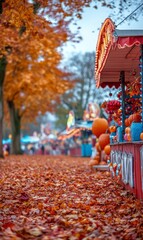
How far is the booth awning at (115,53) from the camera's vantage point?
9523 mm

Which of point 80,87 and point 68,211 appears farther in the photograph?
point 80,87

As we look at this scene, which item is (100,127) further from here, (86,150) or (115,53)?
(86,150)

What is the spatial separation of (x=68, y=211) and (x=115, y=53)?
14.5 ft

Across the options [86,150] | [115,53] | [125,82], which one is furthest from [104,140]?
[86,150]

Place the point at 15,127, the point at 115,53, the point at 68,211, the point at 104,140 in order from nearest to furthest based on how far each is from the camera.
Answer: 1. the point at 68,211
2. the point at 115,53
3. the point at 104,140
4. the point at 15,127

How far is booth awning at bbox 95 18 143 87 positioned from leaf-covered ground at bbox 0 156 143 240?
3066 millimetres

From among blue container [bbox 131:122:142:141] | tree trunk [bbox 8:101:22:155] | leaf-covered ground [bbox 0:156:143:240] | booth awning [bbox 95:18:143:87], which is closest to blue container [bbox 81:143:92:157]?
tree trunk [bbox 8:101:22:155]

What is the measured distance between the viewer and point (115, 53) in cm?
1205

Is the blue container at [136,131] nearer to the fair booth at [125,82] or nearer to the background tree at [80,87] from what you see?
the fair booth at [125,82]

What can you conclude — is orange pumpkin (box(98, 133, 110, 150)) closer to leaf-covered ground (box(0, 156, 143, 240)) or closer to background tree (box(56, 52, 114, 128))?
leaf-covered ground (box(0, 156, 143, 240))

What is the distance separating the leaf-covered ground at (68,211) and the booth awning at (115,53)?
3.07 m

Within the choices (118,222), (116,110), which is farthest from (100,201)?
(116,110)

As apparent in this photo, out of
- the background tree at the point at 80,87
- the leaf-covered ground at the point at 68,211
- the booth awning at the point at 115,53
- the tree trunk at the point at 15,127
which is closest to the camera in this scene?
the leaf-covered ground at the point at 68,211

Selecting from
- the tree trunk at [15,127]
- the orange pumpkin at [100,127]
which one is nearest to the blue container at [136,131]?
the orange pumpkin at [100,127]
